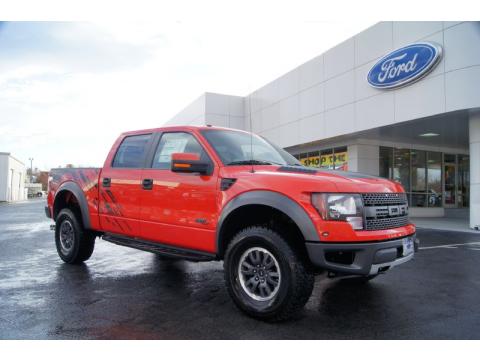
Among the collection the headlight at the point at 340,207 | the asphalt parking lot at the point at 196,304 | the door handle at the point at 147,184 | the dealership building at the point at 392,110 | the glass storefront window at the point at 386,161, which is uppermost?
the dealership building at the point at 392,110

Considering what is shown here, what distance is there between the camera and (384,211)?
3.60 meters

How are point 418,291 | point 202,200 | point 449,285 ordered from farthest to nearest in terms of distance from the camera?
1. point 449,285
2. point 418,291
3. point 202,200

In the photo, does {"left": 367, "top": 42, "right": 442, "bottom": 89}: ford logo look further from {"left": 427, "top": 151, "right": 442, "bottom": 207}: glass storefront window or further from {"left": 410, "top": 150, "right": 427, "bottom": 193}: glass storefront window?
{"left": 427, "top": 151, "right": 442, "bottom": 207}: glass storefront window

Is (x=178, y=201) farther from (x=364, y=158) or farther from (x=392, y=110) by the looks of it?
(x=364, y=158)

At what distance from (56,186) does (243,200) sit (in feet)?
13.1

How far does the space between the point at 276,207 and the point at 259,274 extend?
0.68 m

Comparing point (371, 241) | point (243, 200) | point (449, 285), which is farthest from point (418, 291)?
point (243, 200)

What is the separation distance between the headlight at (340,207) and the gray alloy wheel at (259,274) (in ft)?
2.08

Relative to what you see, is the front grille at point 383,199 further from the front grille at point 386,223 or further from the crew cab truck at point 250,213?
the front grille at point 386,223

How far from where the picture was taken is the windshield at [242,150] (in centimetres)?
426

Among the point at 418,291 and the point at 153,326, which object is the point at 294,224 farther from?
the point at 418,291

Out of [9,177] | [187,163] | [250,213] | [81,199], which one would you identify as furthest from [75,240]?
[9,177]

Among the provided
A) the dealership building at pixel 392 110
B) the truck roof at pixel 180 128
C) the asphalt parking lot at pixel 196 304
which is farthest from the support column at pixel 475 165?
the truck roof at pixel 180 128

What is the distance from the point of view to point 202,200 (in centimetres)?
409
